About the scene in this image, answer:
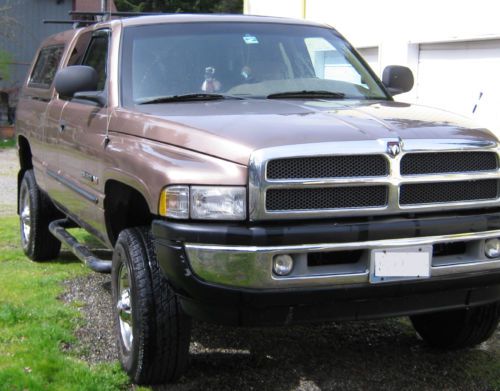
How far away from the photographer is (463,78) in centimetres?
979

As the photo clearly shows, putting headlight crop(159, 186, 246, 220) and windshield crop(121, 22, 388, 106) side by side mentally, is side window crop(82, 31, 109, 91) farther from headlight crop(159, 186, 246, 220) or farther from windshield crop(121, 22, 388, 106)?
headlight crop(159, 186, 246, 220)

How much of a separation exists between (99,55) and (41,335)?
2.03 metres

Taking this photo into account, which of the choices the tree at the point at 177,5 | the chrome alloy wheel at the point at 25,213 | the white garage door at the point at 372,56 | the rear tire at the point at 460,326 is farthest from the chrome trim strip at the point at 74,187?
the tree at the point at 177,5

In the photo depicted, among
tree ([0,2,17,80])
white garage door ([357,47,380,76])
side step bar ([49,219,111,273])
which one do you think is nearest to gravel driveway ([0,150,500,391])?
side step bar ([49,219,111,273])

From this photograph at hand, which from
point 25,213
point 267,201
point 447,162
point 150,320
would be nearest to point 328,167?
point 267,201

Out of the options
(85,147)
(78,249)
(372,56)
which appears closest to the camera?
(85,147)

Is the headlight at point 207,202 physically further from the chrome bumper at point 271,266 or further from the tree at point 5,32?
the tree at point 5,32

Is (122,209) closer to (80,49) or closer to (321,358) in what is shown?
(321,358)

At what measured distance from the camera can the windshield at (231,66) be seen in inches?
186

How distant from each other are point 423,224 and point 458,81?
6691 millimetres

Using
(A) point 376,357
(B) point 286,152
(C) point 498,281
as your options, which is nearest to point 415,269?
(C) point 498,281

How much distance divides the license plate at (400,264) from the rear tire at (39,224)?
163 inches

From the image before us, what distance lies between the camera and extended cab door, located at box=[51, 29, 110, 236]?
4.77 m

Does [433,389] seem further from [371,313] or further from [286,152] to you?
[286,152]
